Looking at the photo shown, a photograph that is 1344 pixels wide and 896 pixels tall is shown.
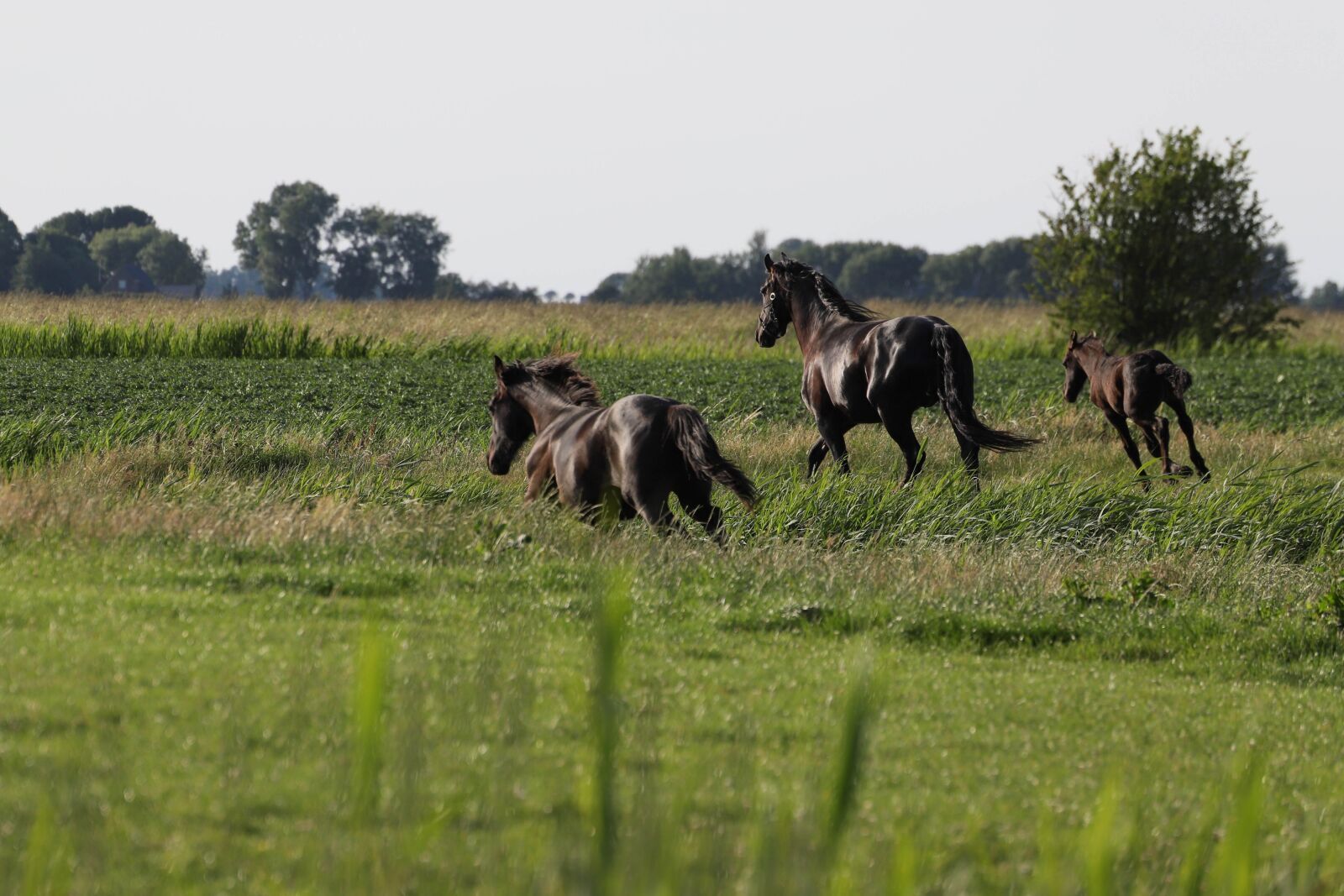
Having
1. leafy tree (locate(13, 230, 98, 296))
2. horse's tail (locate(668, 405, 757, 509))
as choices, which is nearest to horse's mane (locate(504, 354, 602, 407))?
horse's tail (locate(668, 405, 757, 509))

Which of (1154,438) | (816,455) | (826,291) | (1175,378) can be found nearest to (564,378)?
(816,455)

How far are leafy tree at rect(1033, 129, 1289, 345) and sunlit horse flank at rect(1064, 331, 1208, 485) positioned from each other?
75.7 feet

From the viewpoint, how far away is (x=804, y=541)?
10.5 m

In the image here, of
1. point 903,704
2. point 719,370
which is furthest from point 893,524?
point 719,370

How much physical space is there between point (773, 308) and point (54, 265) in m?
96.4

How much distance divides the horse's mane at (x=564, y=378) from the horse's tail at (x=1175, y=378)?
7.14 metres

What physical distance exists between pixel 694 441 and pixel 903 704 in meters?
3.25

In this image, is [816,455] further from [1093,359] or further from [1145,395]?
[1093,359]

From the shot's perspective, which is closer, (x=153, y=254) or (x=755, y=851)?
(x=755, y=851)

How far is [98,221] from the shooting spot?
134250mm

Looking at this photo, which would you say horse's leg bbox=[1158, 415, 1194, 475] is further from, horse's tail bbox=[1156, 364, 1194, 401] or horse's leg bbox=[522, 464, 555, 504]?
horse's leg bbox=[522, 464, 555, 504]

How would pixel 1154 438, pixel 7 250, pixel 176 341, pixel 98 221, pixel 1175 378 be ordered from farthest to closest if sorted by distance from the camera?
pixel 98 221
pixel 7 250
pixel 176 341
pixel 1154 438
pixel 1175 378

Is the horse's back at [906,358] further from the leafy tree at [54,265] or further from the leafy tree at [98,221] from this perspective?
the leafy tree at [98,221]

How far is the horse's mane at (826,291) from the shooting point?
14.3 metres
